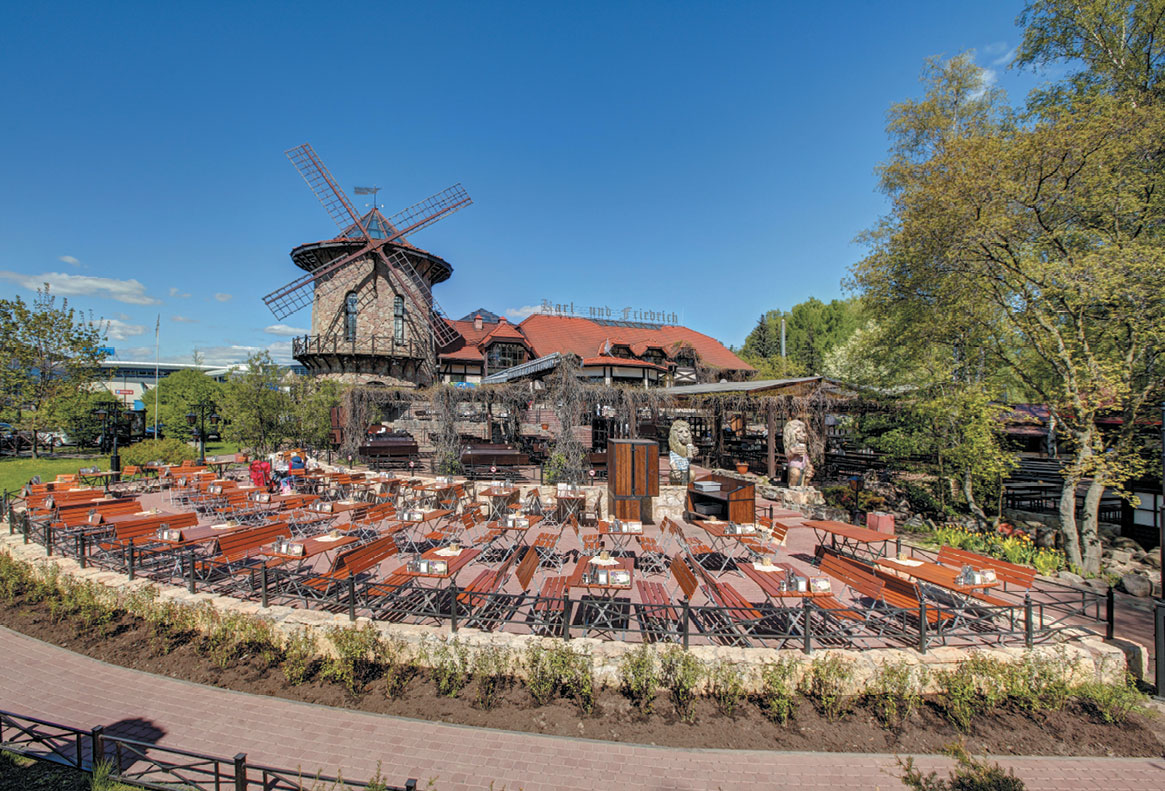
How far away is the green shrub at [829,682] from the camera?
4820 mm

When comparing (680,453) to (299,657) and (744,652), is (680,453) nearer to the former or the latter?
(744,652)

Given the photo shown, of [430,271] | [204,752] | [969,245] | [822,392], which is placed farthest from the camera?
[430,271]

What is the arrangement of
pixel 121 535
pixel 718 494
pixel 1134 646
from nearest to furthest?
1. pixel 1134 646
2. pixel 121 535
3. pixel 718 494

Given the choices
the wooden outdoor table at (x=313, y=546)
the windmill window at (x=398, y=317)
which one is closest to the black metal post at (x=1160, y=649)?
the wooden outdoor table at (x=313, y=546)

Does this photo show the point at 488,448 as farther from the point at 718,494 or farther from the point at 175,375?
the point at 175,375

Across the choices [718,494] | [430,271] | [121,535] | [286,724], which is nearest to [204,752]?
[286,724]

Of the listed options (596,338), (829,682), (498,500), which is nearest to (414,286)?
(596,338)

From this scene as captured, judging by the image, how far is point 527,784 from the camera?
3793 millimetres

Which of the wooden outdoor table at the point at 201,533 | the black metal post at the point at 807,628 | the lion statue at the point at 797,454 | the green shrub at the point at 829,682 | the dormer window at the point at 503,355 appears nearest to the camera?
the green shrub at the point at 829,682

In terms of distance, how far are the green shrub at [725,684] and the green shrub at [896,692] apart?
133 cm

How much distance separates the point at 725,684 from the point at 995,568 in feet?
15.6

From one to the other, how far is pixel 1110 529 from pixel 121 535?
2094 cm

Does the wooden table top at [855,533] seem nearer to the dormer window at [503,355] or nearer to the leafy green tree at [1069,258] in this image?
the leafy green tree at [1069,258]

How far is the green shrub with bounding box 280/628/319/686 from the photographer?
5.18m
